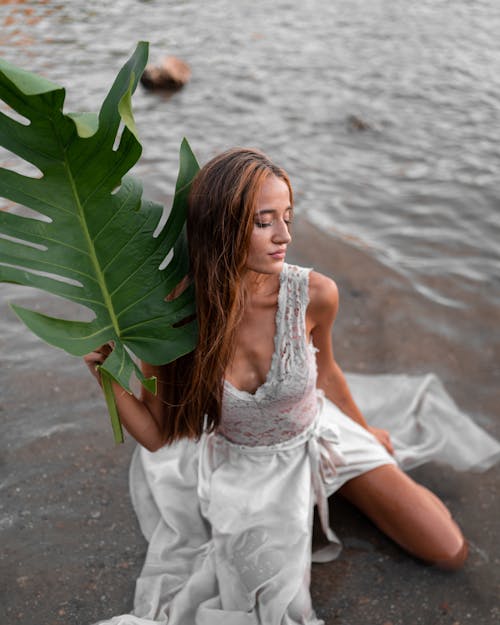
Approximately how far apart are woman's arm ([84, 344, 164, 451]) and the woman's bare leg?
2.94 feet

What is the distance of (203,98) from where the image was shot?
23.2ft

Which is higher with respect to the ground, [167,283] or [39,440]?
[167,283]

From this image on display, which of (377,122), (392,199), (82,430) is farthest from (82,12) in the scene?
(82,430)

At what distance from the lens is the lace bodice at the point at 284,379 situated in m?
2.39

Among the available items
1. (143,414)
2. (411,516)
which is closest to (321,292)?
(143,414)

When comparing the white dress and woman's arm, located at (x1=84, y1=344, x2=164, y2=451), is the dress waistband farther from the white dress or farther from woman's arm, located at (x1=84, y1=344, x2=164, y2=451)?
woman's arm, located at (x1=84, y1=344, x2=164, y2=451)

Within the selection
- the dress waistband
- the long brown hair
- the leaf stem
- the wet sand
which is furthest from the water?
the leaf stem

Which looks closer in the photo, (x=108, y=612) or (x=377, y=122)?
(x=108, y=612)

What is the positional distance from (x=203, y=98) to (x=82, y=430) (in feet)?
15.1

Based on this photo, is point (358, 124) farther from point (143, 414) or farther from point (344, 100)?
point (143, 414)

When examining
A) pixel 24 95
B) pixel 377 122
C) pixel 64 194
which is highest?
pixel 24 95

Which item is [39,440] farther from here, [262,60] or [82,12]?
[82,12]

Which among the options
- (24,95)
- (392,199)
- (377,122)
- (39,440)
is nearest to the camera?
(24,95)

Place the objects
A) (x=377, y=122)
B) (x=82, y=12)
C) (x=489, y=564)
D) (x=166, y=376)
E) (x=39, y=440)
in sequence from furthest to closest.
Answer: (x=82, y=12) → (x=377, y=122) → (x=39, y=440) → (x=489, y=564) → (x=166, y=376)
